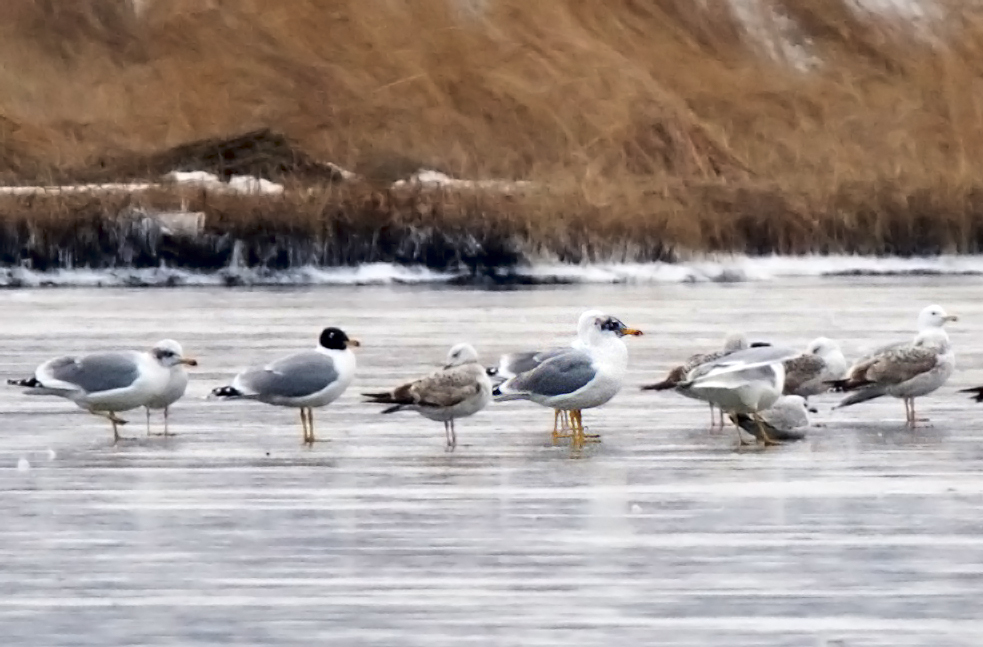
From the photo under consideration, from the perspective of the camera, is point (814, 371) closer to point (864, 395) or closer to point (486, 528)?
point (864, 395)

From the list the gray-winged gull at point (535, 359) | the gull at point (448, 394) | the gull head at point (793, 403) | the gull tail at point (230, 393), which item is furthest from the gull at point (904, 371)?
the gull tail at point (230, 393)

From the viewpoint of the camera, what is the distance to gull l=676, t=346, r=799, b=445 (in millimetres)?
10008

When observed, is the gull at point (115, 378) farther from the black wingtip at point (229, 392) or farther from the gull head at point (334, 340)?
the gull head at point (334, 340)

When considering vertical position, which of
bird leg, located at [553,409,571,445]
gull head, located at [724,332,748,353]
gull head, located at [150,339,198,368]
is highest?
gull head, located at [150,339,198,368]

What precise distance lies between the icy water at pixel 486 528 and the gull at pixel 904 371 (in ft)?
0.72

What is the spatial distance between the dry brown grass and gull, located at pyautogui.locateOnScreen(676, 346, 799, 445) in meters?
36.2

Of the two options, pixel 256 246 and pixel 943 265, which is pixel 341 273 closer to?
pixel 256 246

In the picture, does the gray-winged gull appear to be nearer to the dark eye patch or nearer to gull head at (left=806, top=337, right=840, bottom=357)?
the dark eye patch

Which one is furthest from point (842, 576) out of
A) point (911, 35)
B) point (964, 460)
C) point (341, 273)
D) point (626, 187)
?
point (911, 35)

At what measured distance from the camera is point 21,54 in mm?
70125

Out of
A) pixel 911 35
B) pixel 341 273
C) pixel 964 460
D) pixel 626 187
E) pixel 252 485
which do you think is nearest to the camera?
pixel 252 485

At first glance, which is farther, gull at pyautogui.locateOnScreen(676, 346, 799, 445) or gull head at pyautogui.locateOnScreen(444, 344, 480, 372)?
gull head at pyautogui.locateOnScreen(444, 344, 480, 372)

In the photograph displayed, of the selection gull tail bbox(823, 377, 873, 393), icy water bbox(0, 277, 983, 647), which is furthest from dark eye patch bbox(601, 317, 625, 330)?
gull tail bbox(823, 377, 873, 393)

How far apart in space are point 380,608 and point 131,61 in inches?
2536
